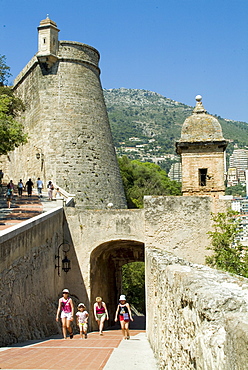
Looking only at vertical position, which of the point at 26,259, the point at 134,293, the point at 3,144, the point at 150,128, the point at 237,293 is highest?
the point at 150,128

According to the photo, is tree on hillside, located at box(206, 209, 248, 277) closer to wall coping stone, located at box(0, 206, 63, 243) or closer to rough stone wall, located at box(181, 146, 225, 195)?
rough stone wall, located at box(181, 146, 225, 195)

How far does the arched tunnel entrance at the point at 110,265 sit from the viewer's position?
1790 cm

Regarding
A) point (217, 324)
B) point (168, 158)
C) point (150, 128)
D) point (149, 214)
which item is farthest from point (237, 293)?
point (150, 128)

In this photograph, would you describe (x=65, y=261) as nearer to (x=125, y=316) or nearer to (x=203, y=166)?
(x=125, y=316)

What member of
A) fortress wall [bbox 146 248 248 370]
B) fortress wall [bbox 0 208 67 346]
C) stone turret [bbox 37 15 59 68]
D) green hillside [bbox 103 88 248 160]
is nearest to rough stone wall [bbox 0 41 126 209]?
stone turret [bbox 37 15 59 68]

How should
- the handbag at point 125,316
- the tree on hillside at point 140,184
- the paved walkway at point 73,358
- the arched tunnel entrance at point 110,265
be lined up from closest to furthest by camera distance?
the paved walkway at point 73,358, the handbag at point 125,316, the arched tunnel entrance at point 110,265, the tree on hillside at point 140,184

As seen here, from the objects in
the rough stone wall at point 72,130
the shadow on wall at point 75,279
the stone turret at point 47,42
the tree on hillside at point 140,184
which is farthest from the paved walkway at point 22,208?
the tree on hillside at point 140,184

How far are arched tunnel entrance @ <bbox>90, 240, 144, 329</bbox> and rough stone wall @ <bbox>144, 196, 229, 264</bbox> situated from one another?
190 cm

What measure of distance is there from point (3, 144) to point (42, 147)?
7.80 metres

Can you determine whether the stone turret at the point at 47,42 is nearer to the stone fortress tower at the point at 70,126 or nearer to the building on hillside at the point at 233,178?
the stone fortress tower at the point at 70,126

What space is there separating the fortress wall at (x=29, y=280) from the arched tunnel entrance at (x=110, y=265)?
2255 mm

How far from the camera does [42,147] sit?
27062mm

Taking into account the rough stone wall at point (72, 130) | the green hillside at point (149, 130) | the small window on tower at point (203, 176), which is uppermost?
the green hillside at point (149, 130)

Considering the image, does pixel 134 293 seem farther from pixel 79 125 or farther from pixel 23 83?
pixel 23 83
